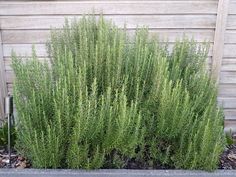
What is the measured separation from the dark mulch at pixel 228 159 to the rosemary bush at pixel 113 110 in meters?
0.33

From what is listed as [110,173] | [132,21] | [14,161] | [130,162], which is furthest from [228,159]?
[14,161]

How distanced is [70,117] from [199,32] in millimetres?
1547

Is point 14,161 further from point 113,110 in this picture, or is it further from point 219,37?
point 219,37

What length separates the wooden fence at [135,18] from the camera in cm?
290

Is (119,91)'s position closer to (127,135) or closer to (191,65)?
(127,135)

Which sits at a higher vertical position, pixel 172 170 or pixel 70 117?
pixel 70 117

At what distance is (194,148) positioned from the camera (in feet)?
6.64

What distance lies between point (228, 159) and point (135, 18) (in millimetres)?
1331

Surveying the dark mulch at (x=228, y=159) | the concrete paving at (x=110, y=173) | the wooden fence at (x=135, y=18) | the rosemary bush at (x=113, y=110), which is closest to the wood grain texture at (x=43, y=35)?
the wooden fence at (x=135, y=18)

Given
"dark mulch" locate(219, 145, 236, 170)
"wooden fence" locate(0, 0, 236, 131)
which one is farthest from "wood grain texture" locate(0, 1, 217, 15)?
"dark mulch" locate(219, 145, 236, 170)

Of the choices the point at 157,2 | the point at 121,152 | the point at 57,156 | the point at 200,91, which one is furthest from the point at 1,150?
the point at 157,2

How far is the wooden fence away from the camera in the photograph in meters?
2.90

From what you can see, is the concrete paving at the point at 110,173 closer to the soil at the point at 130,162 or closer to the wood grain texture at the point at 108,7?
the soil at the point at 130,162

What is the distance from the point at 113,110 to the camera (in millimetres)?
1944
